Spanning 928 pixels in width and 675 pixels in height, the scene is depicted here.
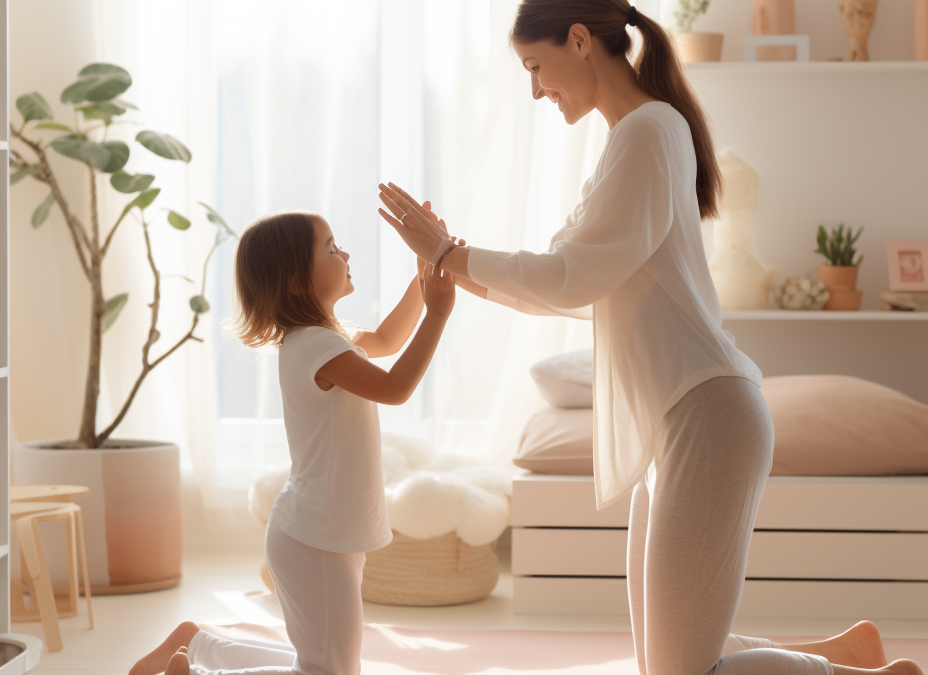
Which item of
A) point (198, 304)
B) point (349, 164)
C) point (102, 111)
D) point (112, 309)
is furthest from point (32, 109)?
point (349, 164)

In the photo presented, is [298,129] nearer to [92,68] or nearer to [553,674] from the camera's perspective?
[92,68]

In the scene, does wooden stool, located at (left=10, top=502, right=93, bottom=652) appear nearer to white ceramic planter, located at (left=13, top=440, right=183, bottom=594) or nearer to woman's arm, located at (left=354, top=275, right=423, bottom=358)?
white ceramic planter, located at (left=13, top=440, right=183, bottom=594)

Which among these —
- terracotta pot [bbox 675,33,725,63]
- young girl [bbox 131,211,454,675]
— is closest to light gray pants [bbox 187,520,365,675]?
young girl [bbox 131,211,454,675]

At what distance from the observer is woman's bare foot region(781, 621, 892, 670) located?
1793 mm

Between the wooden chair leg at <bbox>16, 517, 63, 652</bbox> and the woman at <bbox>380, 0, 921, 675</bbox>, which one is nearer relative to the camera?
the woman at <bbox>380, 0, 921, 675</bbox>

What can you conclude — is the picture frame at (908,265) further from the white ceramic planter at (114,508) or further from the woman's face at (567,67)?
the white ceramic planter at (114,508)

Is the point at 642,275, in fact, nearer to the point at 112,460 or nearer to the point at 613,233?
the point at 613,233

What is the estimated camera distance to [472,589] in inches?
108

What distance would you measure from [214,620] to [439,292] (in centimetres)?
150

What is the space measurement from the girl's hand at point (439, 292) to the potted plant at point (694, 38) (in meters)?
2.05

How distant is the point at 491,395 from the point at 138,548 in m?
1.27

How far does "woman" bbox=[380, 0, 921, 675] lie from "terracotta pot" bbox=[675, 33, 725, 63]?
1.87 m

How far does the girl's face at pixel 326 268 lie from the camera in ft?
5.12

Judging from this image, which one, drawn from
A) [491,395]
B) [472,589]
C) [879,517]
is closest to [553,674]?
[472,589]
